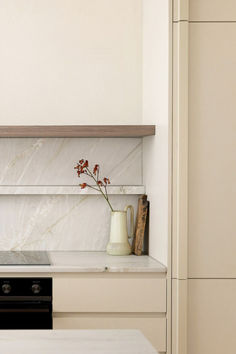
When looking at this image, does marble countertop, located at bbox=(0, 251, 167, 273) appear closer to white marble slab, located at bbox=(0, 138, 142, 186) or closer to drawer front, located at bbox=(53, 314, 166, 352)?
drawer front, located at bbox=(53, 314, 166, 352)

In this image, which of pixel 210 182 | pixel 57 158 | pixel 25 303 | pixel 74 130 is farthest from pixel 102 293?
pixel 57 158

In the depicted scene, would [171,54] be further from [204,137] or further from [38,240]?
[38,240]

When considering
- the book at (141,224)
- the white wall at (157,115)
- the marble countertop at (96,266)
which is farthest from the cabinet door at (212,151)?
the book at (141,224)

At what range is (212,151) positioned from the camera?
2.62 m

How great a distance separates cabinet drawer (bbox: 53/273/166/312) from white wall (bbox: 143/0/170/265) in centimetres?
20

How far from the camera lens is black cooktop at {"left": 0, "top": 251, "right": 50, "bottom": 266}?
2784 millimetres

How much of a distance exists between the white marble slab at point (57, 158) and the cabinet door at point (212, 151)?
787 mm

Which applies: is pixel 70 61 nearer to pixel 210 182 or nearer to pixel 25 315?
pixel 210 182

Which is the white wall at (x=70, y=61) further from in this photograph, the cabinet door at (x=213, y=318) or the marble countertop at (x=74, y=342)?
the marble countertop at (x=74, y=342)

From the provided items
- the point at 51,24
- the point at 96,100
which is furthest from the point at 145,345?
the point at 51,24

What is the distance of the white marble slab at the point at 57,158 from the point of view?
3295 millimetres

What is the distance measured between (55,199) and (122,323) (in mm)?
930

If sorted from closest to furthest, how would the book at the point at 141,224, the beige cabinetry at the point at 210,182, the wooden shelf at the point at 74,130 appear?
the beige cabinetry at the point at 210,182, the wooden shelf at the point at 74,130, the book at the point at 141,224

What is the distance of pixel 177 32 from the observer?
8.50 feet
